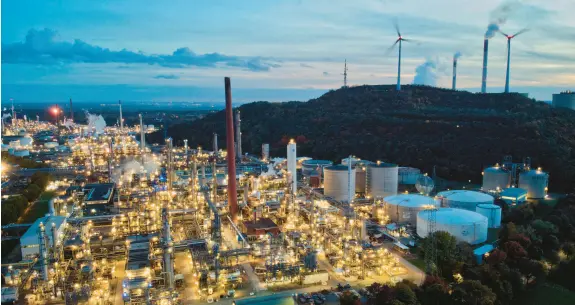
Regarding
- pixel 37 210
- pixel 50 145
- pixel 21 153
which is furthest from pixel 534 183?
pixel 50 145

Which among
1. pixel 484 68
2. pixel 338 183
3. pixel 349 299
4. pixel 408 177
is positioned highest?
pixel 484 68

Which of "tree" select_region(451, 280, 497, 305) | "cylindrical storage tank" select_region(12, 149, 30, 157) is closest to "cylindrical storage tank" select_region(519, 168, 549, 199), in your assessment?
"tree" select_region(451, 280, 497, 305)

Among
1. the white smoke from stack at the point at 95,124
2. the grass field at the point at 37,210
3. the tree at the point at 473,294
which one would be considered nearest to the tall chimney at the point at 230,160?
the tree at the point at 473,294

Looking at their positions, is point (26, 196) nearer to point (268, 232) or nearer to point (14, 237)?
point (14, 237)

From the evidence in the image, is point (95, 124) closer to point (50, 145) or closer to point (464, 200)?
point (50, 145)

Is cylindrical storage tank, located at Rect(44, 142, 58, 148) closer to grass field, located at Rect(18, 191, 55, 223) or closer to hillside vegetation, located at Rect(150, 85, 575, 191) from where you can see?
hillside vegetation, located at Rect(150, 85, 575, 191)
